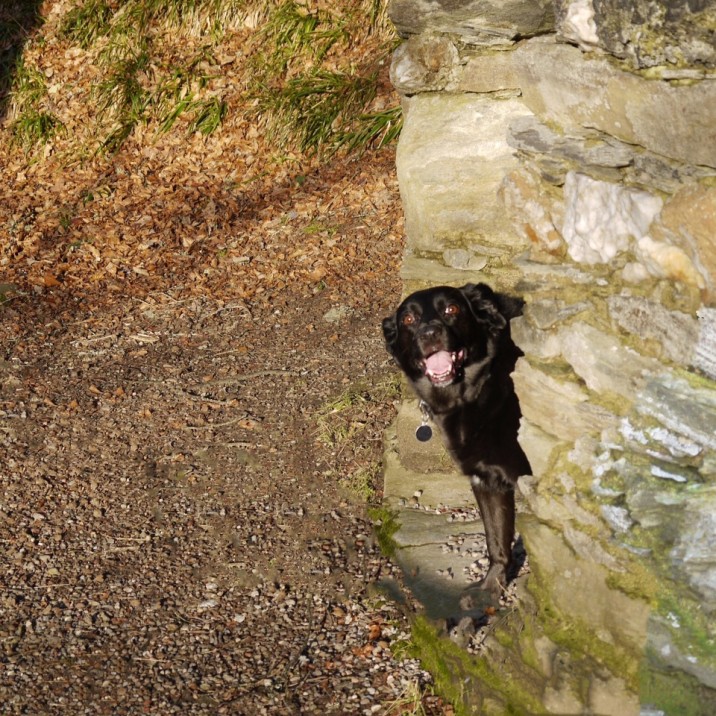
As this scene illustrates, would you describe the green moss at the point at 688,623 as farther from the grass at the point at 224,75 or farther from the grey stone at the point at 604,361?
the grass at the point at 224,75

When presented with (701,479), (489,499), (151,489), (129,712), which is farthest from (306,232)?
(701,479)

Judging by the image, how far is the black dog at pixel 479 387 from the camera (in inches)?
166

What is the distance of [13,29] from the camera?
11.0 metres

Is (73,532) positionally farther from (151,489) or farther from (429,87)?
(429,87)

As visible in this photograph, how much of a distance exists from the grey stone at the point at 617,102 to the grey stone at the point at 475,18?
0.87 m

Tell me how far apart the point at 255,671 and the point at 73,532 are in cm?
158

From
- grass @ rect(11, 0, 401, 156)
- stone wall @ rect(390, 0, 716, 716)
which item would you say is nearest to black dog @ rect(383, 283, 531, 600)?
stone wall @ rect(390, 0, 716, 716)

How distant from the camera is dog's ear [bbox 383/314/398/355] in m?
4.60

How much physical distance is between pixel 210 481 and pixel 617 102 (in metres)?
3.55

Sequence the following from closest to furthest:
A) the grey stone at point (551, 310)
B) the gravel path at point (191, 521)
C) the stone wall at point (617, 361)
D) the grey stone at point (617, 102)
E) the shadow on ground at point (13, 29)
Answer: the grey stone at point (617, 102) → the stone wall at point (617, 361) → the grey stone at point (551, 310) → the gravel path at point (191, 521) → the shadow on ground at point (13, 29)

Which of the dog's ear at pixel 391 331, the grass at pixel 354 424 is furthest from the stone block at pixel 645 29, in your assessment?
the grass at pixel 354 424

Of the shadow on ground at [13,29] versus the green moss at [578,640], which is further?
the shadow on ground at [13,29]

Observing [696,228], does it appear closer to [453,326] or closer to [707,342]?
[707,342]

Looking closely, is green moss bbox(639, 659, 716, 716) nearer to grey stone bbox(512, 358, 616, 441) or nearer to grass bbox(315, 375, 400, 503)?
grey stone bbox(512, 358, 616, 441)
